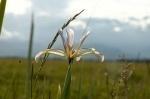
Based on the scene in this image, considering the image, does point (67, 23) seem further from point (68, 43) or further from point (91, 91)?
point (91, 91)

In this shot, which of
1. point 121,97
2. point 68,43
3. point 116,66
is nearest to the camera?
point 68,43

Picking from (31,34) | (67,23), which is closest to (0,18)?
(31,34)

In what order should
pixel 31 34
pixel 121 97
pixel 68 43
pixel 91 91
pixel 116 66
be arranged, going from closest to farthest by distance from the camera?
pixel 31 34
pixel 68 43
pixel 91 91
pixel 121 97
pixel 116 66

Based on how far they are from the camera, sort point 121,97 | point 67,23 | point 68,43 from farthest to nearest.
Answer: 1. point 121,97
2. point 68,43
3. point 67,23

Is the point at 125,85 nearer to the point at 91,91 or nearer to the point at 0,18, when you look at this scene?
the point at 91,91

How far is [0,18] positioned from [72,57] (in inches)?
15.8

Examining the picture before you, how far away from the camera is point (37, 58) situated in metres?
1.54

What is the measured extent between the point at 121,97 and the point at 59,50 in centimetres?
95

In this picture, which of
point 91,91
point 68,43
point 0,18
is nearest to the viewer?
point 0,18

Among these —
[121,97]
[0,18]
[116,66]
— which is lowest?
[121,97]

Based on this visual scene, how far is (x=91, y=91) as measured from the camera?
2.02 metres

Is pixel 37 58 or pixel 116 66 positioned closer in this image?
pixel 37 58

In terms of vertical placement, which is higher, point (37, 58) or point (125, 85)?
point (37, 58)

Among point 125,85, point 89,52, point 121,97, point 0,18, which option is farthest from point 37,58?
point 121,97
